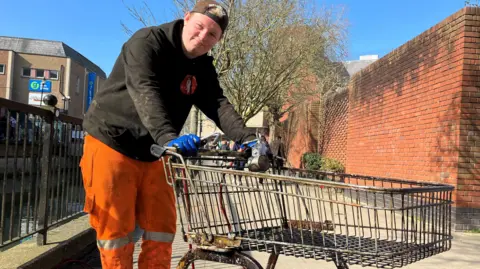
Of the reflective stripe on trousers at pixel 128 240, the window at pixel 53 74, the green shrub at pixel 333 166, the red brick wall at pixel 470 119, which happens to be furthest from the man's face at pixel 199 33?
the window at pixel 53 74

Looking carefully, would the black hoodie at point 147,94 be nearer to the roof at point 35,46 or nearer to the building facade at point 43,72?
the building facade at point 43,72

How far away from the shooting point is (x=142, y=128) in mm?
2557

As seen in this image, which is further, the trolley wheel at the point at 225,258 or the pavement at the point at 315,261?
the pavement at the point at 315,261

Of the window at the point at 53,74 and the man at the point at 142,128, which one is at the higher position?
the window at the point at 53,74

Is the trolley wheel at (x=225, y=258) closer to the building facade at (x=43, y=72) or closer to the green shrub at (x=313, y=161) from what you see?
the green shrub at (x=313, y=161)

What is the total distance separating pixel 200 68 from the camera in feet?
9.47

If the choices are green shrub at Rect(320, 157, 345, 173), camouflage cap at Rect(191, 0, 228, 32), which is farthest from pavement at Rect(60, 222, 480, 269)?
green shrub at Rect(320, 157, 345, 173)

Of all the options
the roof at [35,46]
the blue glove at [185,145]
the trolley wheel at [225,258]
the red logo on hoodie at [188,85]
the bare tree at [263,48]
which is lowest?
the trolley wheel at [225,258]

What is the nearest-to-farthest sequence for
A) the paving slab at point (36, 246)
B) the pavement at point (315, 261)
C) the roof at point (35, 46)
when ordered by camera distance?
1. the paving slab at point (36, 246)
2. the pavement at point (315, 261)
3. the roof at point (35, 46)

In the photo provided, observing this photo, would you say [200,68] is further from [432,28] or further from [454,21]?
[432,28]

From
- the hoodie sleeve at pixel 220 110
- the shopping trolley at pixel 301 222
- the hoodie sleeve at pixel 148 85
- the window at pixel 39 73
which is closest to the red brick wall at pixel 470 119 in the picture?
the shopping trolley at pixel 301 222

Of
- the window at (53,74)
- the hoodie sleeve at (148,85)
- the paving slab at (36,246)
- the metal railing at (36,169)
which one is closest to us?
the hoodie sleeve at (148,85)

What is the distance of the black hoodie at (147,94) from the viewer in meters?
2.30

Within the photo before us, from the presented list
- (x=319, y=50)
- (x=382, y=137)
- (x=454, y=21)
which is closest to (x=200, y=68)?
(x=454, y=21)
